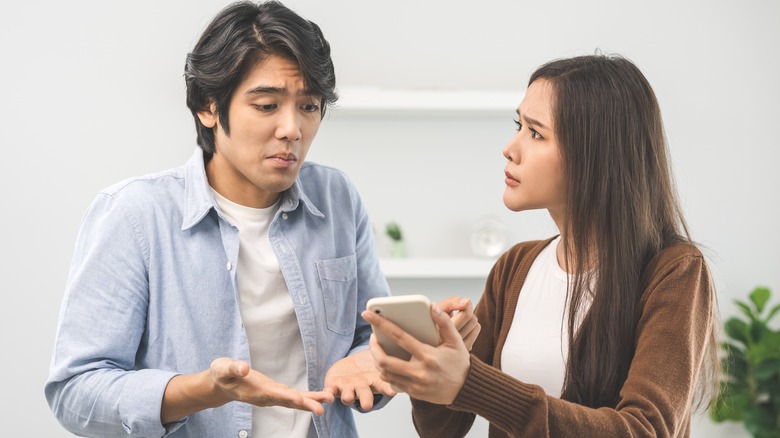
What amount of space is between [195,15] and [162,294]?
2248 mm

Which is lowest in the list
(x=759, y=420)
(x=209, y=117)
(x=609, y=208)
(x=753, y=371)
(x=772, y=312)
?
(x=759, y=420)

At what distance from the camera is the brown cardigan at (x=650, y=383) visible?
4.07 ft

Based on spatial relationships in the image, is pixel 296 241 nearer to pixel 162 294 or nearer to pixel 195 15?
pixel 162 294

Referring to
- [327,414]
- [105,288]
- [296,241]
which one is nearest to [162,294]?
[105,288]

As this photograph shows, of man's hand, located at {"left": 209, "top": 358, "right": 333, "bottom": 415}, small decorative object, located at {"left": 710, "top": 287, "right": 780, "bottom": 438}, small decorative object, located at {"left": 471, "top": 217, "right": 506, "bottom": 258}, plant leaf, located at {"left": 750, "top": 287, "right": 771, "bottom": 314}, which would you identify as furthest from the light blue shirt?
plant leaf, located at {"left": 750, "top": 287, "right": 771, "bottom": 314}

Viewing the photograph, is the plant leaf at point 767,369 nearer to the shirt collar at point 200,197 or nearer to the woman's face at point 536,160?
the woman's face at point 536,160

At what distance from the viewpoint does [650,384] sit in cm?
129

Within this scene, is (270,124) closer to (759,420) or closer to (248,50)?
(248,50)

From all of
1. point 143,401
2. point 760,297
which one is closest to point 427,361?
point 143,401

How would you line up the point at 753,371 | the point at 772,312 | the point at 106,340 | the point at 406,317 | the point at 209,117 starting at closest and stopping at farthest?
the point at 406,317 < the point at 106,340 < the point at 209,117 < the point at 753,371 < the point at 772,312

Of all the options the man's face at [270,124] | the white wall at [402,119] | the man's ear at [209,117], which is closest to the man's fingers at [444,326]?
the man's face at [270,124]

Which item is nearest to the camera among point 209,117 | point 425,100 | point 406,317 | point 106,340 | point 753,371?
point 406,317

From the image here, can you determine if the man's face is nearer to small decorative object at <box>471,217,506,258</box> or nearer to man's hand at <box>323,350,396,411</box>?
man's hand at <box>323,350,396,411</box>

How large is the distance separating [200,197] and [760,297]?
2.78m
